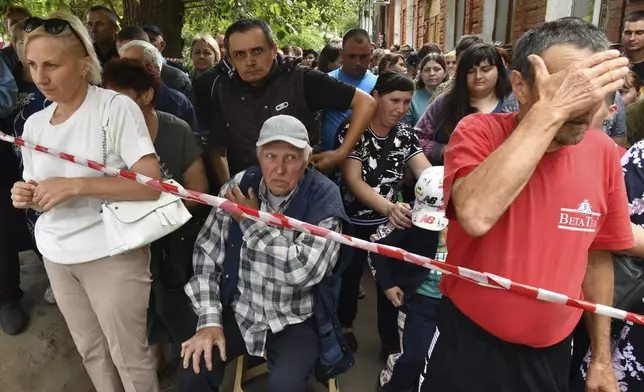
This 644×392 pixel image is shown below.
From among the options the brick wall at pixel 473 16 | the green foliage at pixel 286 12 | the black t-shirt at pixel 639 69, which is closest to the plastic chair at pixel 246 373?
the green foliage at pixel 286 12

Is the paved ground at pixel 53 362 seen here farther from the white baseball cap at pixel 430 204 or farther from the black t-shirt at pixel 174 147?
the black t-shirt at pixel 174 147

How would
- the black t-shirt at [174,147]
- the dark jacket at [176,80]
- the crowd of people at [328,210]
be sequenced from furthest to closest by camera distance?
the dark jacket at [176,80] → the black t-shirt at [174,147] → the crowd of people at [328,210]

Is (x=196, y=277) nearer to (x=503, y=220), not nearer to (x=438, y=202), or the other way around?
(x=438, y=202)

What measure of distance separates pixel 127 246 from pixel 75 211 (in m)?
0.29

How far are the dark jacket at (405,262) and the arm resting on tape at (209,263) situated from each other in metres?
0.80

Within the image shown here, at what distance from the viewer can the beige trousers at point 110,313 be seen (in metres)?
1.97

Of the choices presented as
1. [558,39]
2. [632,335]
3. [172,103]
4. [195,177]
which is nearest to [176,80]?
[172,103]

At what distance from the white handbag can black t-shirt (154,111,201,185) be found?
57cm

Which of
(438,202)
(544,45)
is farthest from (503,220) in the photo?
(438,202)

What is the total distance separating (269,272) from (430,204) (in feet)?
2.71

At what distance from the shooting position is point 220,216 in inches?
89.0

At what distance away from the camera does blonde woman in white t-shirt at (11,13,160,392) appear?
182cm

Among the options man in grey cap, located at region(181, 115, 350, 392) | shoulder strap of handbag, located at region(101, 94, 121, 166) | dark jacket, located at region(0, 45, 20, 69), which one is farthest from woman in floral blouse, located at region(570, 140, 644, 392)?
dark jacket, located at region(0, 45, 20, 69)

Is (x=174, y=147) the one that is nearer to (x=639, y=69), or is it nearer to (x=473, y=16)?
(x=639, y=69)
